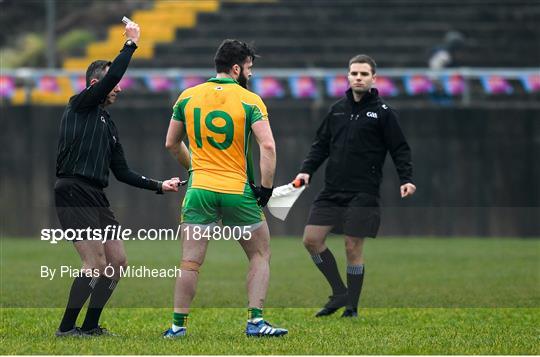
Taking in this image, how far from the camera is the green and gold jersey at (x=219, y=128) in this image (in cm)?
859

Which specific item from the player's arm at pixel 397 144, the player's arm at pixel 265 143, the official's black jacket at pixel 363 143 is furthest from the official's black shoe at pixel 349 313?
the player's arm at pixel 265 143

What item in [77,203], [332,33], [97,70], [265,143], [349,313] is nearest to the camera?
[265,143]

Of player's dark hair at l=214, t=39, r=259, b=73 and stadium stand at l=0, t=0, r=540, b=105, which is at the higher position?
stadium stand at l=0, t=0, r=540, b=105

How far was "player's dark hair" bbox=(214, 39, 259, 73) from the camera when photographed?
8719 mm

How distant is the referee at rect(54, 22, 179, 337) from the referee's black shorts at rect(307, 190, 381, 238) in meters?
2.06

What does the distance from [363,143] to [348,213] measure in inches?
23.7

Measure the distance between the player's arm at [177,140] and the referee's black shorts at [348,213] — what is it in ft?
6.42

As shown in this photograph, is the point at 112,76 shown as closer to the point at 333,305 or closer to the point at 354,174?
the point at 354,174

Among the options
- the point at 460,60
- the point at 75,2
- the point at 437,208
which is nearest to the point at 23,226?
the point at 437,208

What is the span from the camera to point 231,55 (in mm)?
8727

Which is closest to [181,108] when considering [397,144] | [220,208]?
[220,208]

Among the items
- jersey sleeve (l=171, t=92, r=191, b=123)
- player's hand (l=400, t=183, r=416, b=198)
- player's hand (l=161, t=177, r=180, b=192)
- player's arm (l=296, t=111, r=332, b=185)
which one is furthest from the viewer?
player's arm (l=296, t=111, r=332, b=185)

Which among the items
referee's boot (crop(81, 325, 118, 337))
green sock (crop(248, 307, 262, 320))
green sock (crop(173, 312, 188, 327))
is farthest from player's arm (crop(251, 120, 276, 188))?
referee's boot (crop(81, 325, 118, 337))

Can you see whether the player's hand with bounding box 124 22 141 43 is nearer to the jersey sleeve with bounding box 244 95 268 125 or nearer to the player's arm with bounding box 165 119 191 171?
the player's arm with bounding box 165 119 191 171
